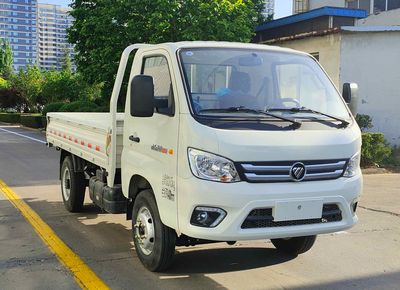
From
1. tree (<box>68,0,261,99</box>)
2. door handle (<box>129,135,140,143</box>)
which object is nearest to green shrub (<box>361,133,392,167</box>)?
tree (<box>68,0,261,99</box>)

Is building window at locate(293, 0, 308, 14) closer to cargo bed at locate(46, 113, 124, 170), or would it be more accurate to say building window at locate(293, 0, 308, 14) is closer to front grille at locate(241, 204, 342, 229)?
cargo bed at locate(46, 113, 124, 170)

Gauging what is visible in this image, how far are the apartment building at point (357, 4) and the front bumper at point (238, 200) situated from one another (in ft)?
70.3

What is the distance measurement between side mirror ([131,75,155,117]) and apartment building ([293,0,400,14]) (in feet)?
70.6

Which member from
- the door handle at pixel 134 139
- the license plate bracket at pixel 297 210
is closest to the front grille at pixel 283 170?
the license plate bracket at pixel 297 210

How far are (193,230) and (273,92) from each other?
1676 millimetres

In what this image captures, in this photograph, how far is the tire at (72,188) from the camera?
7699 millimetres

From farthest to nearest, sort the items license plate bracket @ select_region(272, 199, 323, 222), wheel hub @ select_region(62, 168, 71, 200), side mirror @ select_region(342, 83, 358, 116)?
wheel hub @ select_region(62, 168, 71, 200), side mirror @ select_region(342, 83, 358, 116), license plate bracket @ select_region(272, 199, 323, 222)

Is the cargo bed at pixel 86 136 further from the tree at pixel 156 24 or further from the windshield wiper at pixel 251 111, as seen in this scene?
the tree at pixel 156 24

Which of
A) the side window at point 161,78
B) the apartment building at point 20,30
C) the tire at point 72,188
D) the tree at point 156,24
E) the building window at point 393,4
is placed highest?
the apartment building at point 20,30

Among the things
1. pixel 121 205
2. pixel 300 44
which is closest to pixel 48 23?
pixel 300 44

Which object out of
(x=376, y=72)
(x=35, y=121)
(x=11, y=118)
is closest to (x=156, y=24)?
(x=376, y=72)

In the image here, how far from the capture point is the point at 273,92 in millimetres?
5176

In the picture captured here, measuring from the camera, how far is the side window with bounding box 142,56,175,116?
4.84 metres

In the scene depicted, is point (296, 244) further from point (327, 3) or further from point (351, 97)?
point (327, 3)
